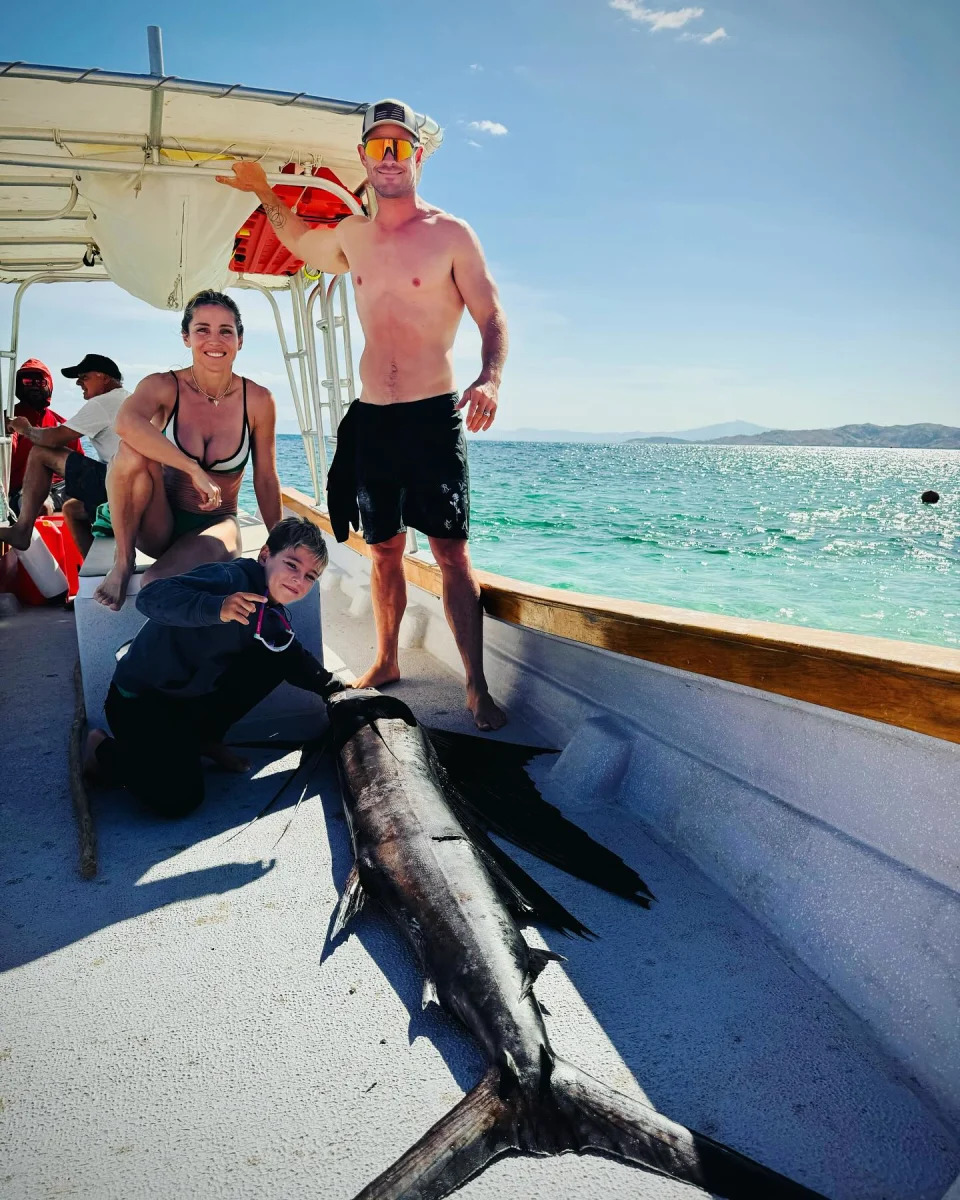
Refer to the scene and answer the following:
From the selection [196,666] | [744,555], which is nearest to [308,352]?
[196,666]

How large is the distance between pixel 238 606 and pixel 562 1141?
179 centimetres

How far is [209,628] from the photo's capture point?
9.22ft

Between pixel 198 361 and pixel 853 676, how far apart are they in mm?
2868

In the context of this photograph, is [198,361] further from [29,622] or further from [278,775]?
[29,622]

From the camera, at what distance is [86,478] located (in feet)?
16.5

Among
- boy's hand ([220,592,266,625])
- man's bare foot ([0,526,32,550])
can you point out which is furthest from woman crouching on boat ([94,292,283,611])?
man's bare foot ([0,526,32,550])

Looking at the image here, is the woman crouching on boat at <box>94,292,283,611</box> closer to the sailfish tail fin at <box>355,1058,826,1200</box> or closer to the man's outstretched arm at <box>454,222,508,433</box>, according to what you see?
the man's outstretched arm at <box>454,222,508,433</box>

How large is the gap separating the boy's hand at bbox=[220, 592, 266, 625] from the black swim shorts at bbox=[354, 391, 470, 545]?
1014 millimetres

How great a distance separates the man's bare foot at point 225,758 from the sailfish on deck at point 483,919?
374 mm

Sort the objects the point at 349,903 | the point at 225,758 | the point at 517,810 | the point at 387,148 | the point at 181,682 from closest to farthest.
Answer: the point at 349,903 → the point at 517,810 → the point at 181,682 → the point at 225,758 → the point at 387,148

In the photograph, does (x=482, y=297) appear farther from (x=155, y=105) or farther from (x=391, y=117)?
(x=155, y=105)

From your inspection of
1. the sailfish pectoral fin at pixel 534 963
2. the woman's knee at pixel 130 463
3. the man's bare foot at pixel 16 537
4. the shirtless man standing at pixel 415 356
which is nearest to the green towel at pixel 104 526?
the woman's knee at pixel 130 463

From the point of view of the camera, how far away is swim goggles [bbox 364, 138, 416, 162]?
320cm

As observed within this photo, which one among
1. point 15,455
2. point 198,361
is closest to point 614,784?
point 198,361
